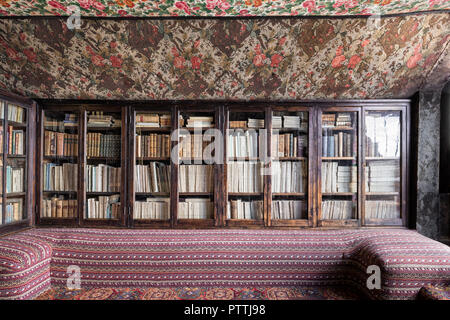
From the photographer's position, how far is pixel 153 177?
9.30ft

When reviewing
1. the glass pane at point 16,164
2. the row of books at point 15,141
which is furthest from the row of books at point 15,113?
the row of books at point 15,141

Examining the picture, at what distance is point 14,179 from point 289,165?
2841 mm

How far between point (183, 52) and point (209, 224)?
5.74 ft

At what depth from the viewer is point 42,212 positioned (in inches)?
111

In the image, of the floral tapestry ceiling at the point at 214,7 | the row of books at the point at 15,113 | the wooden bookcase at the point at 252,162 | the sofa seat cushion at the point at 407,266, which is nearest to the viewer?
the sofa seat cushion at the point at 407,266

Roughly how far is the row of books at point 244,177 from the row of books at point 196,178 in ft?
0.74

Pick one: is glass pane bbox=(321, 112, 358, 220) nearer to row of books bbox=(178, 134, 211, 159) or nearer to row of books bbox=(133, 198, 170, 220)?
row of books bbox=(178, 134, 211, 159)

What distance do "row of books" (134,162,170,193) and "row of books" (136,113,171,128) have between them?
1.35ft

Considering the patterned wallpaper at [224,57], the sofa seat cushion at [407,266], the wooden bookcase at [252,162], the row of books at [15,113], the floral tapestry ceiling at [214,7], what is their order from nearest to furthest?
the sofa seat cushion at [407,266]
the floral tapestry ceiling at [214,7]
the patterned wallpaper at [224,57]
the row of books at [15,113]
the wooden bookcase at [252,162]

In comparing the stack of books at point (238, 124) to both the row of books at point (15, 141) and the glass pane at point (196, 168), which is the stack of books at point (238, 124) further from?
the row of books at point (15, 141)

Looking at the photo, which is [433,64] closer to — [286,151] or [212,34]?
[286,151]

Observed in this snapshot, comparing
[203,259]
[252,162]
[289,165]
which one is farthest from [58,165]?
[289,165]

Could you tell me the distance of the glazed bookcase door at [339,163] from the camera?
110 inches

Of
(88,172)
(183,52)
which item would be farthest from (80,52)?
(88,172)
